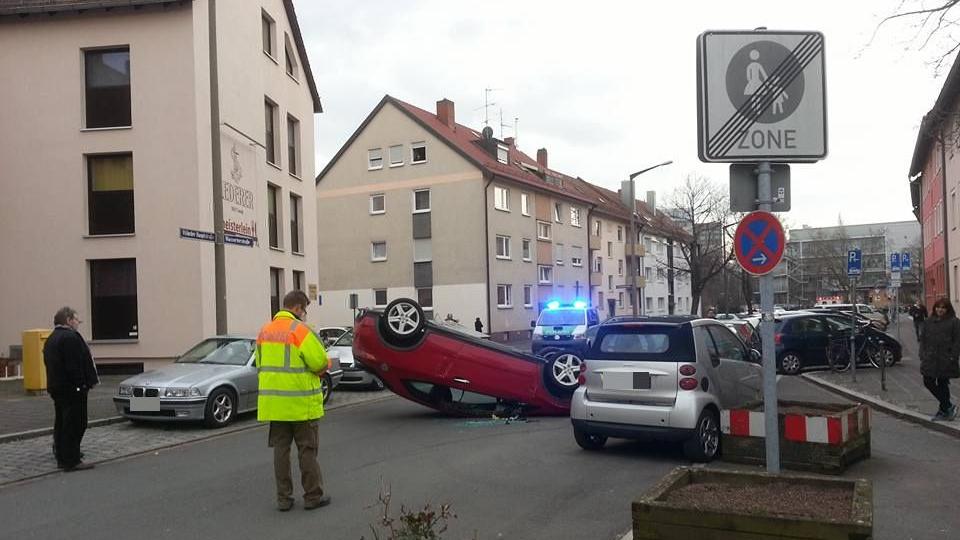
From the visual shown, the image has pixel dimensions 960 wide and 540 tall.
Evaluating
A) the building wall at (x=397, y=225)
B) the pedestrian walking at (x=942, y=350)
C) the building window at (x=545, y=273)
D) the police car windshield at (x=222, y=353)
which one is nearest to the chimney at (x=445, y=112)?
the building wall at (x=397, y=225)

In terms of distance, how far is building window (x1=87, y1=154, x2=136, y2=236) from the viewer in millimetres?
21312

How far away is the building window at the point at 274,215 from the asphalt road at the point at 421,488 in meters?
15.4

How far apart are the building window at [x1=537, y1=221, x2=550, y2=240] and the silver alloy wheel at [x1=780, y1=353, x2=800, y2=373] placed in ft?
88.6

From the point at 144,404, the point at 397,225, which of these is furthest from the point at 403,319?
the point at 397,225

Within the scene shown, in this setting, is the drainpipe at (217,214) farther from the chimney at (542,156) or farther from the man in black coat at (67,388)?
the chimney at (542,156)

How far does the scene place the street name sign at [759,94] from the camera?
4770 mm

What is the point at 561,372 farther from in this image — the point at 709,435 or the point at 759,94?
the point at 759,94

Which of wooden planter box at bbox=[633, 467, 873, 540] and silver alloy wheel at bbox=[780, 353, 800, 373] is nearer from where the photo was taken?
wooden planter box at bbox=[633, 467, 873, 540]

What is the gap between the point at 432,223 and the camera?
137 ft

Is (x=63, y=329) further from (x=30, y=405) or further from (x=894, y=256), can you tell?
(x=894, y=256)

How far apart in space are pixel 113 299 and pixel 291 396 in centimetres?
1696

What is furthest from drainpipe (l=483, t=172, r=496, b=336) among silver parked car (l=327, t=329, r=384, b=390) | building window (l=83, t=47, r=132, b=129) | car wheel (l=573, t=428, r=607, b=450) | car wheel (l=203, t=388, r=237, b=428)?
car wheel (l=573, t=428, r=607, b=450)

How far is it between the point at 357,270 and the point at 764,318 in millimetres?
39505

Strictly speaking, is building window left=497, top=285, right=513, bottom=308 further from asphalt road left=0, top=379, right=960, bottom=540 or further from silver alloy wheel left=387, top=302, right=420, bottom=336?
asphalt road left=0, top=379, right=960, bottom=540
